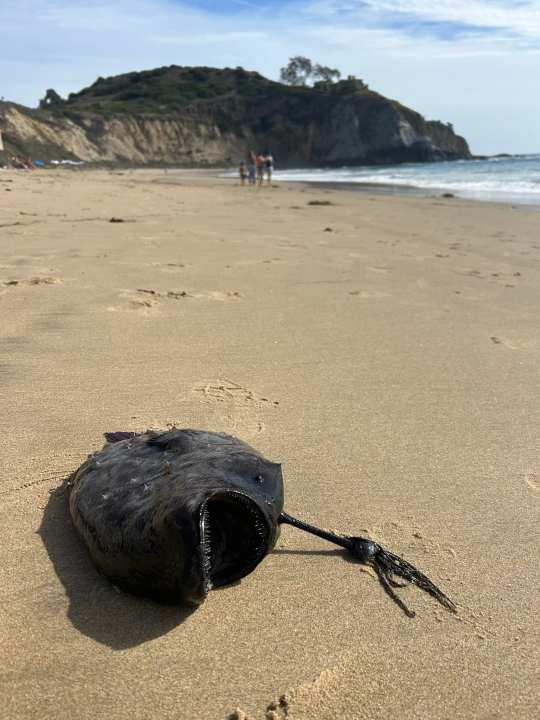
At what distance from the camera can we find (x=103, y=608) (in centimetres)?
177

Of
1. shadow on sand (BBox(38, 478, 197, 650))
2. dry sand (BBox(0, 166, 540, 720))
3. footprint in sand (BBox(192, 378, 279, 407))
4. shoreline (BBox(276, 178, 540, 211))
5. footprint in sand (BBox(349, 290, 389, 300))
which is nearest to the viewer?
dry sand (BBox(0, 166, 540, 720))

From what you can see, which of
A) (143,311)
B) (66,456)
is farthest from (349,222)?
(66,456)

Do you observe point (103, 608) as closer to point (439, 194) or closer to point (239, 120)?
point (439, 194)

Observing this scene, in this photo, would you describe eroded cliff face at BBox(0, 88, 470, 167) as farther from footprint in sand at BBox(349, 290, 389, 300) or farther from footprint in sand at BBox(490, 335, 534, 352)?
footprint in sand at BBox(490, 335, 534, 352)

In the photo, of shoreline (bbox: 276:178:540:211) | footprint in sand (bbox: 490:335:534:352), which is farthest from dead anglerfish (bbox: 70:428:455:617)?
shoreline (bbox: 276:178:540:211)

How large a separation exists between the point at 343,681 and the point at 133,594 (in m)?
0.63

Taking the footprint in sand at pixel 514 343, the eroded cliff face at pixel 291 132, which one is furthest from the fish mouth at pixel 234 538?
the eroded cliff face at pixel 291 132

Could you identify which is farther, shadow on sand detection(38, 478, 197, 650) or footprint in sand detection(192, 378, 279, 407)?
footprint in sand detection(192, 378, 279, 407)

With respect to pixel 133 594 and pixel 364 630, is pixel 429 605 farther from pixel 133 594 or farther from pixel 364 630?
pixel 133 594

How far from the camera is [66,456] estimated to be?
254 centimetres

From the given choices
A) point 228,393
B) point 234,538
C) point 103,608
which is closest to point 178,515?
point 234,538

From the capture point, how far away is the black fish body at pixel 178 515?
1574 mm

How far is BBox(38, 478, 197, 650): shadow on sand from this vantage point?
5.55ft

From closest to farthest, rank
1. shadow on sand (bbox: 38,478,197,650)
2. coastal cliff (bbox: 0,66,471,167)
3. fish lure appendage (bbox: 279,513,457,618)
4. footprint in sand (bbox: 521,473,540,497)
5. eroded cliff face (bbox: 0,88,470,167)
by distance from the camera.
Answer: shadow on sand (bbox: 38,478,197,650) < fish lure appendage (bbox: 279,513,457,618) < footprint in sand (bbox: 521,473,540,497) < coastal cliff (bbox: 0,66,471,167) < eroded cliff face (bbox: 0,88,470,167)
